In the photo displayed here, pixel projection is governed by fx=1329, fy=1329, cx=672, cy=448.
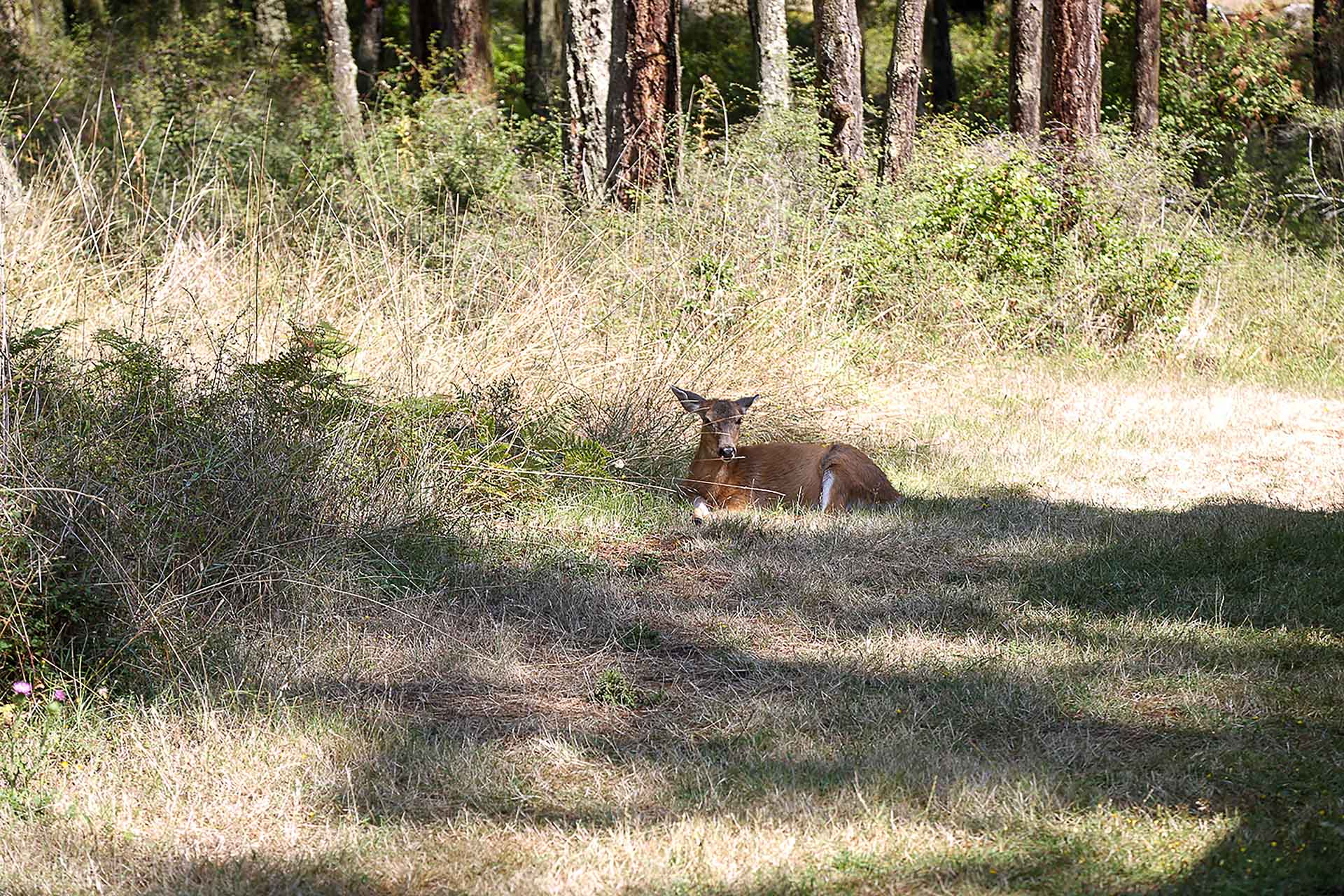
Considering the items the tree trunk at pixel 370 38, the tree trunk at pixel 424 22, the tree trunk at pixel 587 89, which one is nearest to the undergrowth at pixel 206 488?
the tree trunk at pixel 587 89

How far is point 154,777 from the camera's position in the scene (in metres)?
4.19

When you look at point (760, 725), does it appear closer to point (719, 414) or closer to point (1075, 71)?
point (719, 414)

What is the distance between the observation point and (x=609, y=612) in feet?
19.3

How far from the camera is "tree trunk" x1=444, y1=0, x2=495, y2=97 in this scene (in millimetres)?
20453

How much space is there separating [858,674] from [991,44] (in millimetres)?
26703

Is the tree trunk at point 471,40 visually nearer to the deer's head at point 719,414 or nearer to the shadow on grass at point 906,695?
the deer's head at point 719,414

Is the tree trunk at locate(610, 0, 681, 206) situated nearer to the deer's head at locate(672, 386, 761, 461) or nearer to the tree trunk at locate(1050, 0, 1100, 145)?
the deer's head at locate(672, 386, 761, 461)

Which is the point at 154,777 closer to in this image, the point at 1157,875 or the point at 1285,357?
the point at 1157,875

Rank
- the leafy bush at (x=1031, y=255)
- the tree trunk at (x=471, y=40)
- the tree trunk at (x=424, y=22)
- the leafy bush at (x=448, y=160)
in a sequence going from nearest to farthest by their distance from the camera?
the leafy bush at (x=448, y=160), the leafy bush at (x=1031, y=255), the tree trunk at (x=471, y=40), the tree trunk at (x=424, y=22)

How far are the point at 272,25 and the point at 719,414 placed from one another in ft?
66.6

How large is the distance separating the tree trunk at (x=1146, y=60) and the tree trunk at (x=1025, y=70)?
380 centimetres

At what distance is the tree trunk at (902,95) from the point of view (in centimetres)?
1575

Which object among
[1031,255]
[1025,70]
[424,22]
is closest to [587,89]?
[1031,255]

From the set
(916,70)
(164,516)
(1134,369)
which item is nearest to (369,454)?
(164,516)
